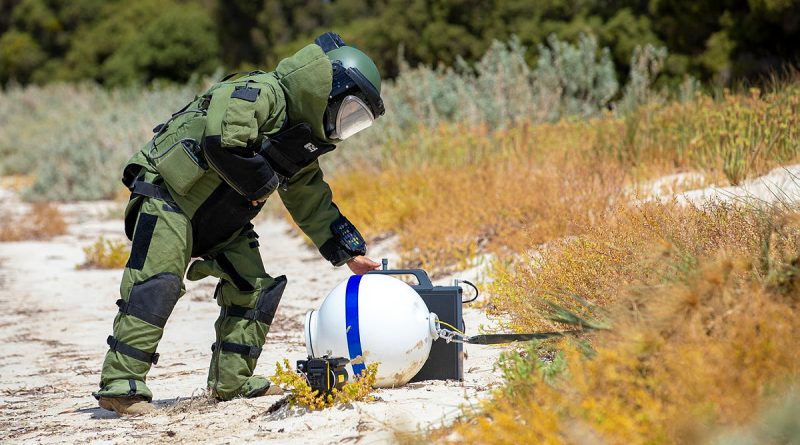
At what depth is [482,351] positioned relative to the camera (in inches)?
185

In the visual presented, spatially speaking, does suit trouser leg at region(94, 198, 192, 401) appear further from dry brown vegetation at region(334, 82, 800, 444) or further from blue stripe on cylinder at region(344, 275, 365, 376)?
dry brown vegetation at region(334, 82, 800, 444)

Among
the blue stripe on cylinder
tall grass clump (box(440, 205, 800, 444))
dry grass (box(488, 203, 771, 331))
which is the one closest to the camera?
tall grass clump (box(440, 205, 800, 444))

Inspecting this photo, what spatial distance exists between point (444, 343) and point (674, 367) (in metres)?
1.48

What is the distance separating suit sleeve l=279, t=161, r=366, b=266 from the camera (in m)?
4.47

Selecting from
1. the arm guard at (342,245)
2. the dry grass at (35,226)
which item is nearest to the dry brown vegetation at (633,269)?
the arm guard at (342,245)

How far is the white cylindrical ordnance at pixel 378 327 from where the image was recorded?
3.77m

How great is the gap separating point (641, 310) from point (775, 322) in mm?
406

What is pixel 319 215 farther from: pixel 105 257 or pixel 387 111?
pixel 387 111

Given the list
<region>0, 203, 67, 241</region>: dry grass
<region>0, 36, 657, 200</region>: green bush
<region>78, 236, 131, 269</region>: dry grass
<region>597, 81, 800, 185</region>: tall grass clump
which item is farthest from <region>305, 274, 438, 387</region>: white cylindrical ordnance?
<region>0, 203, 67, 241</region>: dry grass

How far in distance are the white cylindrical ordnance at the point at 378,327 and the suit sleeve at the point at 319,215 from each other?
2.00 ft

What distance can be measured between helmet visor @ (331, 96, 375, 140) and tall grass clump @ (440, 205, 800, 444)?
53.0 inches

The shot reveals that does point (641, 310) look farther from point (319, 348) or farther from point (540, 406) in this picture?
point (319, 348)

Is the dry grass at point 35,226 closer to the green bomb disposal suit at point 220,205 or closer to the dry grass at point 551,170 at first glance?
the dry grass at point 551,170

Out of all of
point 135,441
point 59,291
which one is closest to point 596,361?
point 135,441
